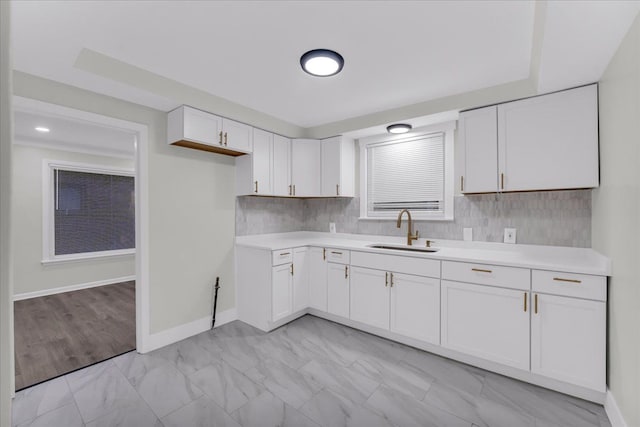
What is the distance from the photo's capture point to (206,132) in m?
2.91

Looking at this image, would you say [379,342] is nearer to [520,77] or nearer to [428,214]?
[428,214]

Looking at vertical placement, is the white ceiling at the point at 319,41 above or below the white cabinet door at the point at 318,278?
above

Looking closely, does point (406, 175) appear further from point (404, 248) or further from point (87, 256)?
point (87, 256)

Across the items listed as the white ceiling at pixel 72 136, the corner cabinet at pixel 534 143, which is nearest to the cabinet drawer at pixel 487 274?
the corner cabinet at pixel 534 143

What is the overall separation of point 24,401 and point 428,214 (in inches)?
147

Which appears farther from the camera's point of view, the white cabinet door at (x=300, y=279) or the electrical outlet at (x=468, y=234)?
the white cabinet door at (x=300, y=279)

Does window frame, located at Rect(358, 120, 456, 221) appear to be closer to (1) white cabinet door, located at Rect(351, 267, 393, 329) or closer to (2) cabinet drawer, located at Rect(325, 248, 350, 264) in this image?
(2) cabinet drawer, located at Rect(325, 248, 350, 264)

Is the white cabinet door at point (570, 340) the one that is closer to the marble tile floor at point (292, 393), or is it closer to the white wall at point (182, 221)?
the marble tile floor at point (292, 393)

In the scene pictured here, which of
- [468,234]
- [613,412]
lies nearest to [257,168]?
[468,234]

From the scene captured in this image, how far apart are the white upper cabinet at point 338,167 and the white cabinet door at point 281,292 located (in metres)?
1.16

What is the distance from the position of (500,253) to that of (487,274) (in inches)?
19.3

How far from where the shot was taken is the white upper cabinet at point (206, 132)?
9.05 feet

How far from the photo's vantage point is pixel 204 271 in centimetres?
328

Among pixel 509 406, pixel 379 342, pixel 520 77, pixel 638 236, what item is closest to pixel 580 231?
pixel 638 236
